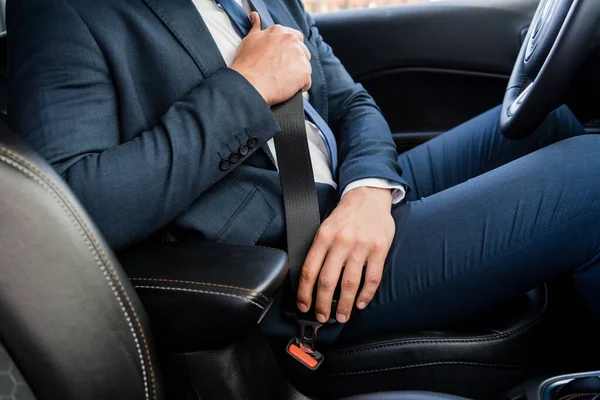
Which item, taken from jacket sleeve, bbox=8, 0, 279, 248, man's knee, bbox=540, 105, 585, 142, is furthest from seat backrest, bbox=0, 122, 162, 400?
man's knee, bbox=540, 105, 585, 142

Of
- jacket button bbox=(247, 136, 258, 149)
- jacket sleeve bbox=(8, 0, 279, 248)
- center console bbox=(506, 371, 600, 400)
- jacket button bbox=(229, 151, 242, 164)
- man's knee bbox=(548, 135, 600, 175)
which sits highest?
jacket sleeve bbox=(8, 0, 279, 248)

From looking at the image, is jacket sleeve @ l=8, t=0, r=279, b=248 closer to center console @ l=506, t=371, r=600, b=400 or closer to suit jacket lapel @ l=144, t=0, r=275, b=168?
suit jacket lapel @ l=144, t=0, r=275, b=168

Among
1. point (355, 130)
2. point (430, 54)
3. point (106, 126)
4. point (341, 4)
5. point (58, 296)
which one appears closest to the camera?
point (58, 296)

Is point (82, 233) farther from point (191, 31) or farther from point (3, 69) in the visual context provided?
point (3, 69)

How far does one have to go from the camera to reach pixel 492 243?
0.75 meters

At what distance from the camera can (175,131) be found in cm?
71

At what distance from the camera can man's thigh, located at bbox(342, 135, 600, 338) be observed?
0.73 metres

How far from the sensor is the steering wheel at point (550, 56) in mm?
701

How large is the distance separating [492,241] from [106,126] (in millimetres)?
504

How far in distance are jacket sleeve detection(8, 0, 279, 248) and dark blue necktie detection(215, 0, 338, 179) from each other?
169mm

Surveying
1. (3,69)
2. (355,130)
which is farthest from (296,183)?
(3,69)

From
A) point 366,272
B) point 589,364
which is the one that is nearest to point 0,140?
point 366,272

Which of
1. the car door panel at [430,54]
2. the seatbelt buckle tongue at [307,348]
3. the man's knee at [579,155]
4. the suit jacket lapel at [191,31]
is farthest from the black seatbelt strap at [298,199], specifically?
the car door panel at [430,54]

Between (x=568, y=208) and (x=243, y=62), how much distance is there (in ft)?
1.51
